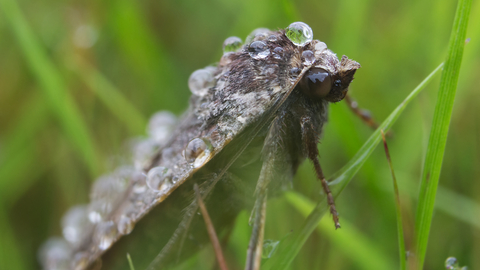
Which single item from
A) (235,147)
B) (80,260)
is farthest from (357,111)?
(80,260)

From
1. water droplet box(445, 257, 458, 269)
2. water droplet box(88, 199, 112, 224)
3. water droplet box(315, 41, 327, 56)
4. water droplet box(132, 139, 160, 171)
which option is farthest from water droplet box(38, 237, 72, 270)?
water droplet box(445, 257, 458, 269)

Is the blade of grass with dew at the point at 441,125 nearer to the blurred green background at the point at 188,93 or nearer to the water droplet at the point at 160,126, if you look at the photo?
the blurred green background at the point at 188,93

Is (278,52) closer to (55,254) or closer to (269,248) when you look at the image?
(269,248)


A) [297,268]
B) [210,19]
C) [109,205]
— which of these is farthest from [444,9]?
[109,205]

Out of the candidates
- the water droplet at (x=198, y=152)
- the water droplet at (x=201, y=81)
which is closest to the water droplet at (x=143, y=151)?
Result: the water droplet at (x=201, y=81)

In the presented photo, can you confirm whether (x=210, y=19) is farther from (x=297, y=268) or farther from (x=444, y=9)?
(x=297, y=268)

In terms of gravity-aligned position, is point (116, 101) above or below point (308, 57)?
above
